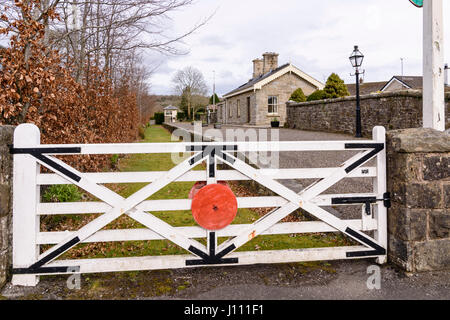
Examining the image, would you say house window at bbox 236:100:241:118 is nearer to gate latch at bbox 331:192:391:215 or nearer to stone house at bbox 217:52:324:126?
stone house at bbox 217:52:324:126

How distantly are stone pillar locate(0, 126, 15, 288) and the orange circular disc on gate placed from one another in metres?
1.59

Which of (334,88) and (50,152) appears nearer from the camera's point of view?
(50,152)

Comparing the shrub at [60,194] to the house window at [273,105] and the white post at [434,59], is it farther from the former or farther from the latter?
the house window at [273,105]

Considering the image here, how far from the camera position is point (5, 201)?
9.32 feet

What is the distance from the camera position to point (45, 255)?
297 centimetres

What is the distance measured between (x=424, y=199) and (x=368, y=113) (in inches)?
515

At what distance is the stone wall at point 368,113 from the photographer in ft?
41.8

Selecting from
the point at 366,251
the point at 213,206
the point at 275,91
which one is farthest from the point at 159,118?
the point at 366,251

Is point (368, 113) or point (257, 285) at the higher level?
point (368, 113)

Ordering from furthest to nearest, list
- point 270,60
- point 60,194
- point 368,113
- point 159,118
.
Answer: point 159,118 → point 270,60 → point 368,113 → point 60,194

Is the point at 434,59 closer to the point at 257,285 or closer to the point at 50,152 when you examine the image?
the point at 257,285

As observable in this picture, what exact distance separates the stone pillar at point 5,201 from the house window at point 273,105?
27.0m

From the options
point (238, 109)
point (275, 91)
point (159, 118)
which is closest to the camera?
point (275, 91)

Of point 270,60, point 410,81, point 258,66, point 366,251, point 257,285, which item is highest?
point 270,60
